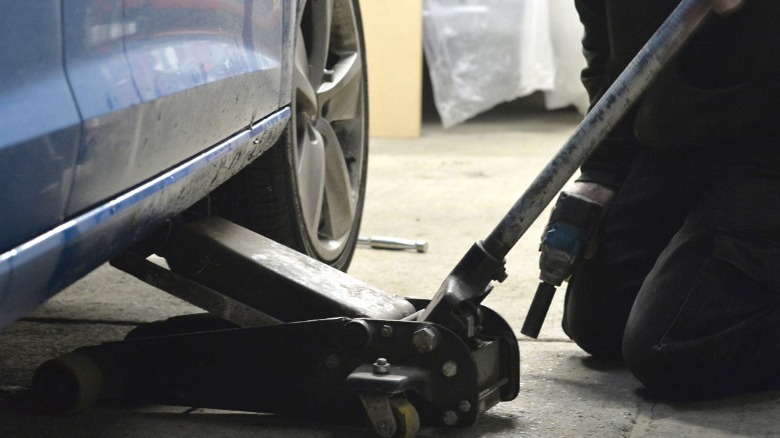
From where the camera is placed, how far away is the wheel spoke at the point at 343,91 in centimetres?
248

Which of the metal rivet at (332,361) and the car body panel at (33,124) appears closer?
the car body panel at (33,124)

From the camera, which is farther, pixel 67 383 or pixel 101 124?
pixel 67 383

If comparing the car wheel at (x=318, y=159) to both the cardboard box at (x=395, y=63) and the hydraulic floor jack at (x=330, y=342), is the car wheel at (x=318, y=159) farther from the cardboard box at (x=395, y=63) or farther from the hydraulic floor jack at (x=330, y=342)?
the cardboard box at (x=395, y=63)

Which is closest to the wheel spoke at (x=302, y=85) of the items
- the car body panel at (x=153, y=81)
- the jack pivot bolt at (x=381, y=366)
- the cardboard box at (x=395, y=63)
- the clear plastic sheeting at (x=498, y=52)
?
the car body panel at (x=153, y=81)

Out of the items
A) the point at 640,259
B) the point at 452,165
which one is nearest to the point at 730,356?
the point at 640,259

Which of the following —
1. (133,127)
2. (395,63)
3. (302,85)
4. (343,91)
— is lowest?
(395,63)

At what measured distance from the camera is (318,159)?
2.38 metres

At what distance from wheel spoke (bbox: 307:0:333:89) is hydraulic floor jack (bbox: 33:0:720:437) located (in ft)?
2.39

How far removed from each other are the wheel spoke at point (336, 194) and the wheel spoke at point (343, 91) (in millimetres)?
69

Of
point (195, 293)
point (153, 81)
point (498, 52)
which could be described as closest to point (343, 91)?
point (195, 293)

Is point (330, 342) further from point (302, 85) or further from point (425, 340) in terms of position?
point (302, 85)

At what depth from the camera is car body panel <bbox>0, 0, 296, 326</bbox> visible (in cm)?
106

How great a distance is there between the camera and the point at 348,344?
1586 millimetres

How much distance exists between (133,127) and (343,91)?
4.43 feet
